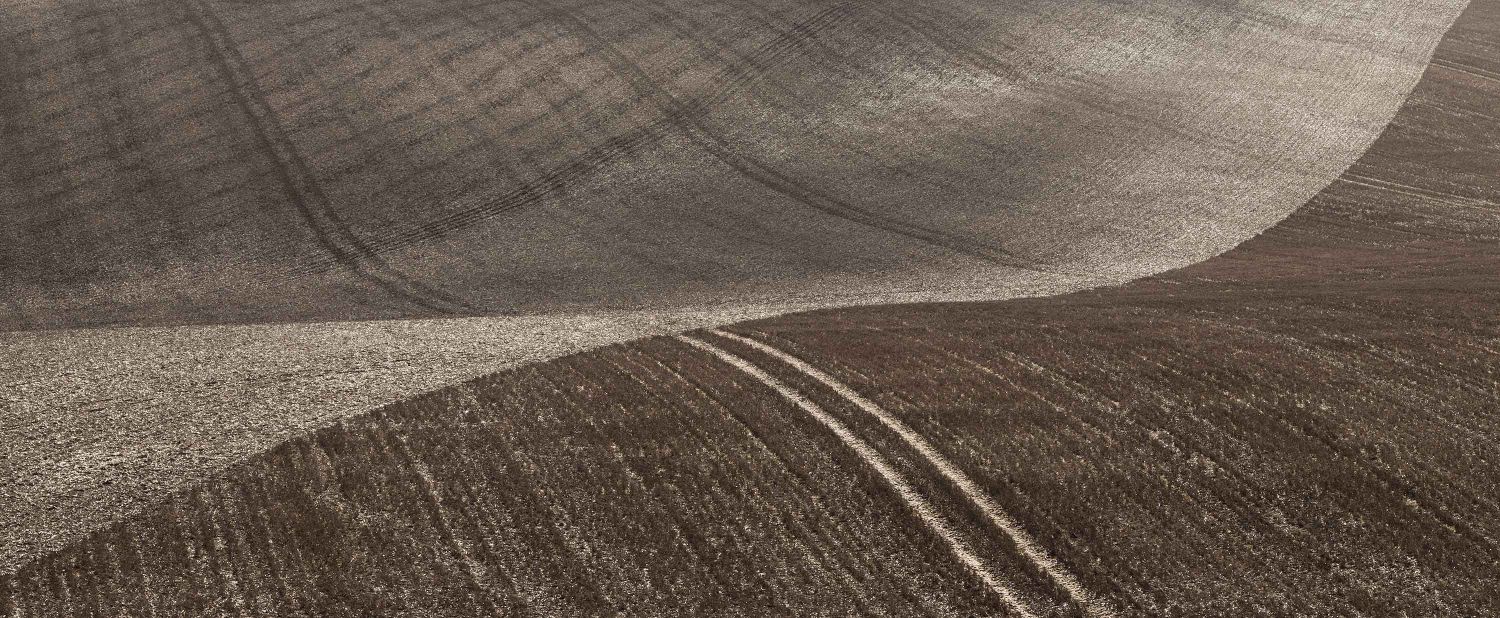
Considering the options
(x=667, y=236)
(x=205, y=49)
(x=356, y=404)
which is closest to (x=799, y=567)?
(x=356, y=404)

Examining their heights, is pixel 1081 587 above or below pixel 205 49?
above

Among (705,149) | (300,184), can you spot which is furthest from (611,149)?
(300,184)

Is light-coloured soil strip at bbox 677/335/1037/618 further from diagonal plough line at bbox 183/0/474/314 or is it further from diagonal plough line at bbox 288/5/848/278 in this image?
diagonal plough line at bbox 288/5/848/278

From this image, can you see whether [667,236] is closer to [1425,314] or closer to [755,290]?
[755,290]

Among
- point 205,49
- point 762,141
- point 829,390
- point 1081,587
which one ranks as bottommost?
point 205,49

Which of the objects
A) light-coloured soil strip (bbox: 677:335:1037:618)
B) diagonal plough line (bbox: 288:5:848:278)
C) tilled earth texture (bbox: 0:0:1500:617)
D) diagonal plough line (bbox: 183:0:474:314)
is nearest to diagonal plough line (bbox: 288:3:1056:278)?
diagonal plough line (bbox: 288:5:848:278)

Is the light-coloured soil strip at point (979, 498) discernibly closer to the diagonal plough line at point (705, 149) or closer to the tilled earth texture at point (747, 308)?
the tilled earth texture at point (747, 308)

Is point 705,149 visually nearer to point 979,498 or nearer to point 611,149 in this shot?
point 611,149
